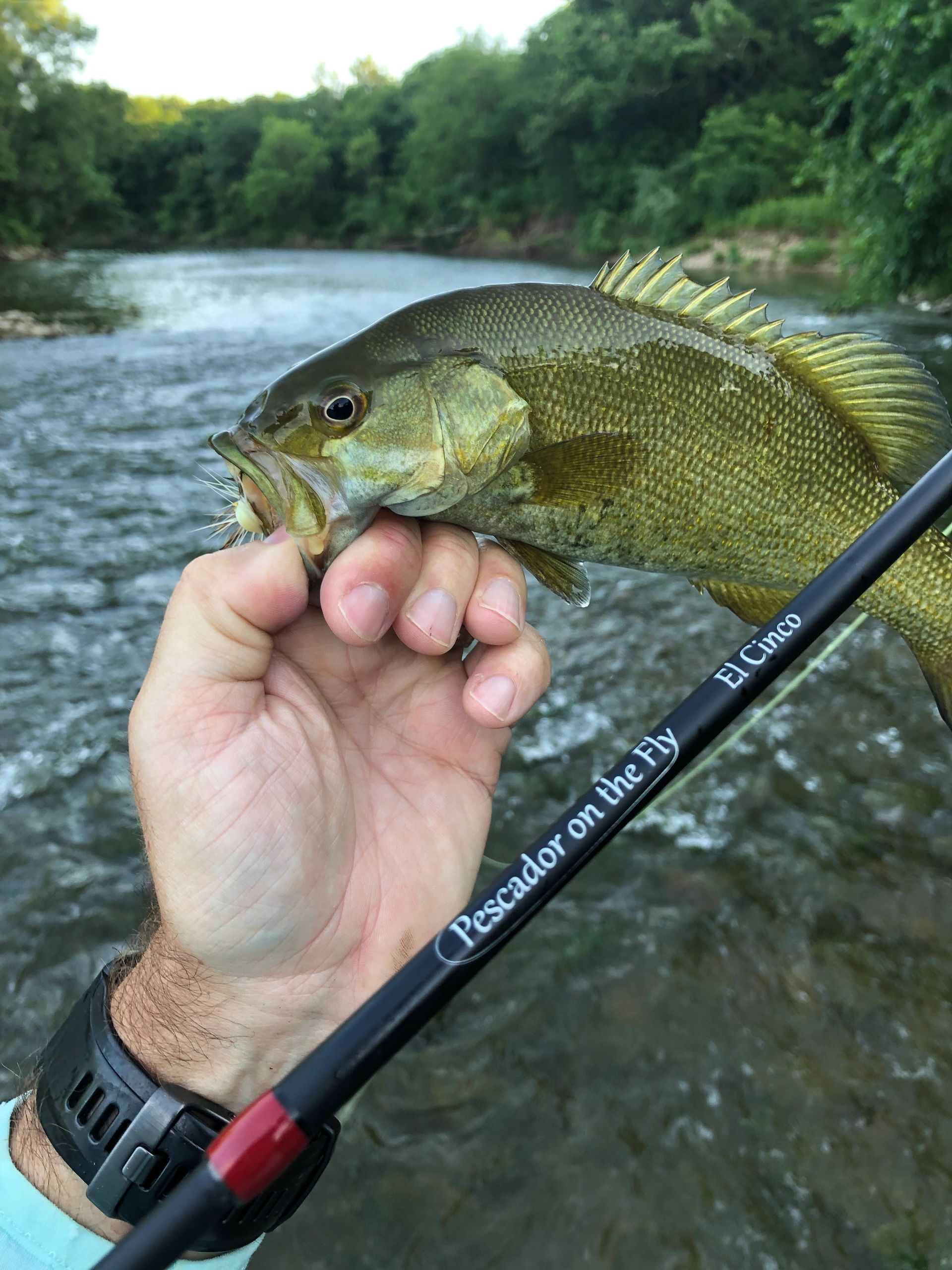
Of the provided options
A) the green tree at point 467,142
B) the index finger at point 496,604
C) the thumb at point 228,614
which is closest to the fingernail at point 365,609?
the thumb at point 228,614

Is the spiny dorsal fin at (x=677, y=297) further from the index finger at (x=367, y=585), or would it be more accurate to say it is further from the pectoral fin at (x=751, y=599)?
the index finger at (x=367, y=585)

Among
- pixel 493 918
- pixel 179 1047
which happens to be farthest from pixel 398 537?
pixel 179 1047

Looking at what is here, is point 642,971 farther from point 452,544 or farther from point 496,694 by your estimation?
point 452,544

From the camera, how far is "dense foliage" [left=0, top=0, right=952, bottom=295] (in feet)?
47.1

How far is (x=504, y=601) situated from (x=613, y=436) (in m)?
0.44

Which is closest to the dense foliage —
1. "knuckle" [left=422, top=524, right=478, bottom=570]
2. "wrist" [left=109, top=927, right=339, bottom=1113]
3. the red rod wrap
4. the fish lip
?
"knuckle" [left=422, top=524, right=478, bottom=570]

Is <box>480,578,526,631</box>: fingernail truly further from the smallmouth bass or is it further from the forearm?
the forearm

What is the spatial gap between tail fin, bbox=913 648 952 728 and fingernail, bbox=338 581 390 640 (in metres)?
1.34

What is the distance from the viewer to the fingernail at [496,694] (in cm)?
168

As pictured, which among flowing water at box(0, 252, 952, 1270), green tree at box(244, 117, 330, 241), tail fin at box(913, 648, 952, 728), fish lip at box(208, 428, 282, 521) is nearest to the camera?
fish lip at box(208, 428, 282, 521)

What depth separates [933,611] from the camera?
1.97 metres

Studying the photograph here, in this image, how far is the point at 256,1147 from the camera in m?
0.94

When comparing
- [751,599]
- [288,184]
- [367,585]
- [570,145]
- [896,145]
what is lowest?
[751,599]

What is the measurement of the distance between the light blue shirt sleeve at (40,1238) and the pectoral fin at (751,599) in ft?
5.95
